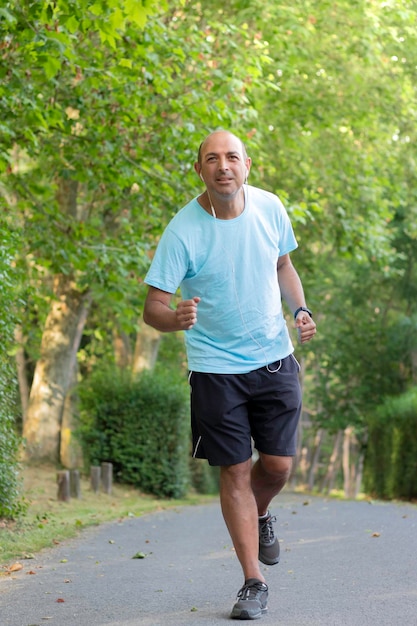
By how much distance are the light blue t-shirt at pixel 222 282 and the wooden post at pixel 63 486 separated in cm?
977

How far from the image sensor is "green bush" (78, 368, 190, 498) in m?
19.0

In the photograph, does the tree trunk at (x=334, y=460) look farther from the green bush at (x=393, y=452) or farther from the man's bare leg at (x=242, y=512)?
the man's bare leg at (x=242, y=512)

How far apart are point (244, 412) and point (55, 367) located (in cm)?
1463

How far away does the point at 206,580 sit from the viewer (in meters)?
6.88

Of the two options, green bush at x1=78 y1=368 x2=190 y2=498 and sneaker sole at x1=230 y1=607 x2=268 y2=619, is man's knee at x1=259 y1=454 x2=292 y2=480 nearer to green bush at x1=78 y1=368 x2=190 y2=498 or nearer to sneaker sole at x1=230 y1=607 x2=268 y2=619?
sneaker sole at x1=230 y1=607 x2=268 y2=619

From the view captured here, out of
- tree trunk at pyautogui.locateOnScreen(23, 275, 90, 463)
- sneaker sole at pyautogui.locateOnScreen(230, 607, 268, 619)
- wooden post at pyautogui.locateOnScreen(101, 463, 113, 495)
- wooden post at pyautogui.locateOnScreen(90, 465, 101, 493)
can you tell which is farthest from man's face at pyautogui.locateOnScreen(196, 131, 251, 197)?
tree trunk at pyautogui.locateOnScreen(23, 275, 90, 463)

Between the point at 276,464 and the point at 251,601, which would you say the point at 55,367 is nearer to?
the point at 276,464

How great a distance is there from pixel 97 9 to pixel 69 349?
10.9 metres

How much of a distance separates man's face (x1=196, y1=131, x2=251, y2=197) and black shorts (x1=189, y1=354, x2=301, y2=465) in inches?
37.8

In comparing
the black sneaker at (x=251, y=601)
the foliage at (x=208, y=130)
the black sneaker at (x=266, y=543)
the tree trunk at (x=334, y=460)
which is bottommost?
the tree trunk at (x=334, y=460)

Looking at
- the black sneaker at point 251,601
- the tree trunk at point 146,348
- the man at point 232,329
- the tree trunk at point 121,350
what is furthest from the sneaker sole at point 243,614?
the tree trunk at point 121,350

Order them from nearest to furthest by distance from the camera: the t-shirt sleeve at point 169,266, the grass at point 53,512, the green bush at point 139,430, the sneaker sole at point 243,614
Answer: the sneaker sole at point 243,614
the t-shirt sleeve at point 169,266
the grass at point 53,512
the green bush at point 139,430

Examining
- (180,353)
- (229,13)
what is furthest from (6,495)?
(180,353)

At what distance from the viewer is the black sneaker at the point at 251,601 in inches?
206
